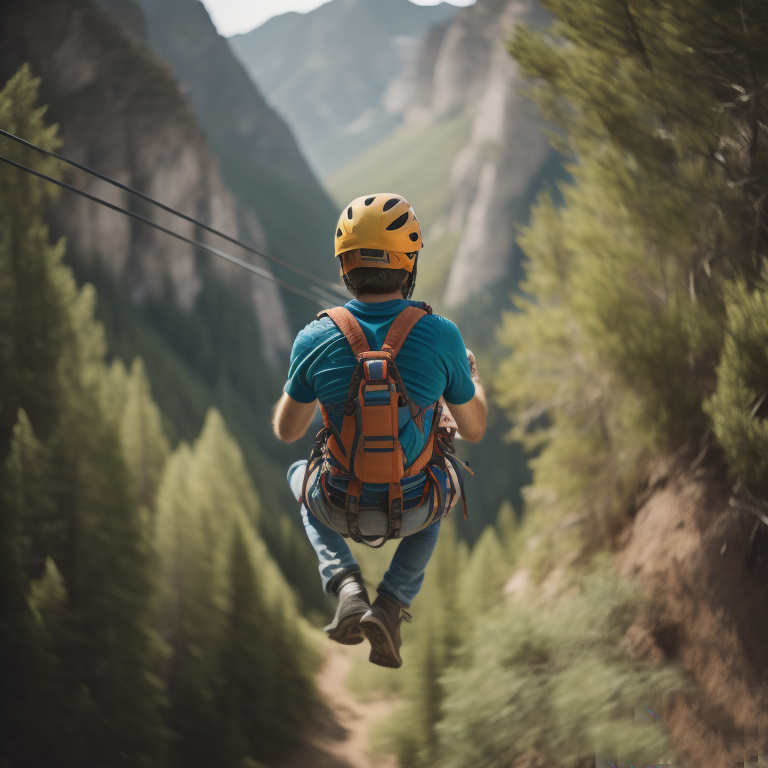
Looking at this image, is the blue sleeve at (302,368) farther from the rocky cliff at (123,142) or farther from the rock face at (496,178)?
the rock face at (496,178)

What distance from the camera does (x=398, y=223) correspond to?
9.36 feet

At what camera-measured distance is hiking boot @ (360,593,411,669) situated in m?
2.92

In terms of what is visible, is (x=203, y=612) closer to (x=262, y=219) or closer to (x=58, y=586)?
(x=58, y=586)

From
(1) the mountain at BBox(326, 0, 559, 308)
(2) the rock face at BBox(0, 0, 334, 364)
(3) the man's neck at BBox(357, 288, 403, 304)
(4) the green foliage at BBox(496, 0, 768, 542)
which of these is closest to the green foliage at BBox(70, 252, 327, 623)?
(2) the rock face at BBox(0, 0, 334, 364)

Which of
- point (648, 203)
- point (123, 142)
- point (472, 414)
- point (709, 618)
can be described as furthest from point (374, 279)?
point (123, 142)

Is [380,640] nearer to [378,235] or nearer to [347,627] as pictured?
[347,627]

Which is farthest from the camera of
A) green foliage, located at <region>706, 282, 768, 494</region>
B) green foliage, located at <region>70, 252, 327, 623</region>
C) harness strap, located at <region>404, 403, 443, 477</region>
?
green foliage, located at <region>70, 252, 327, 623</region>

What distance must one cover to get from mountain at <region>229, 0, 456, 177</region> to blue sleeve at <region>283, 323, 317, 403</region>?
542 ft

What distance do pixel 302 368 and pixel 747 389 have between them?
378cm

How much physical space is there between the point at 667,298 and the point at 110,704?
50.5 ft

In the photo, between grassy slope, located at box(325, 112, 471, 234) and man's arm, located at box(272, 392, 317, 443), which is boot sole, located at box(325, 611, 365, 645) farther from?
grassy slope, located at box(325, 112, 471, 234)

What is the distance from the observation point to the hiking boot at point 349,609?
9.71 feet

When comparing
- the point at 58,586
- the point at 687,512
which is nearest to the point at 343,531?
the point at 687,512

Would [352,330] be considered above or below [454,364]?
above
